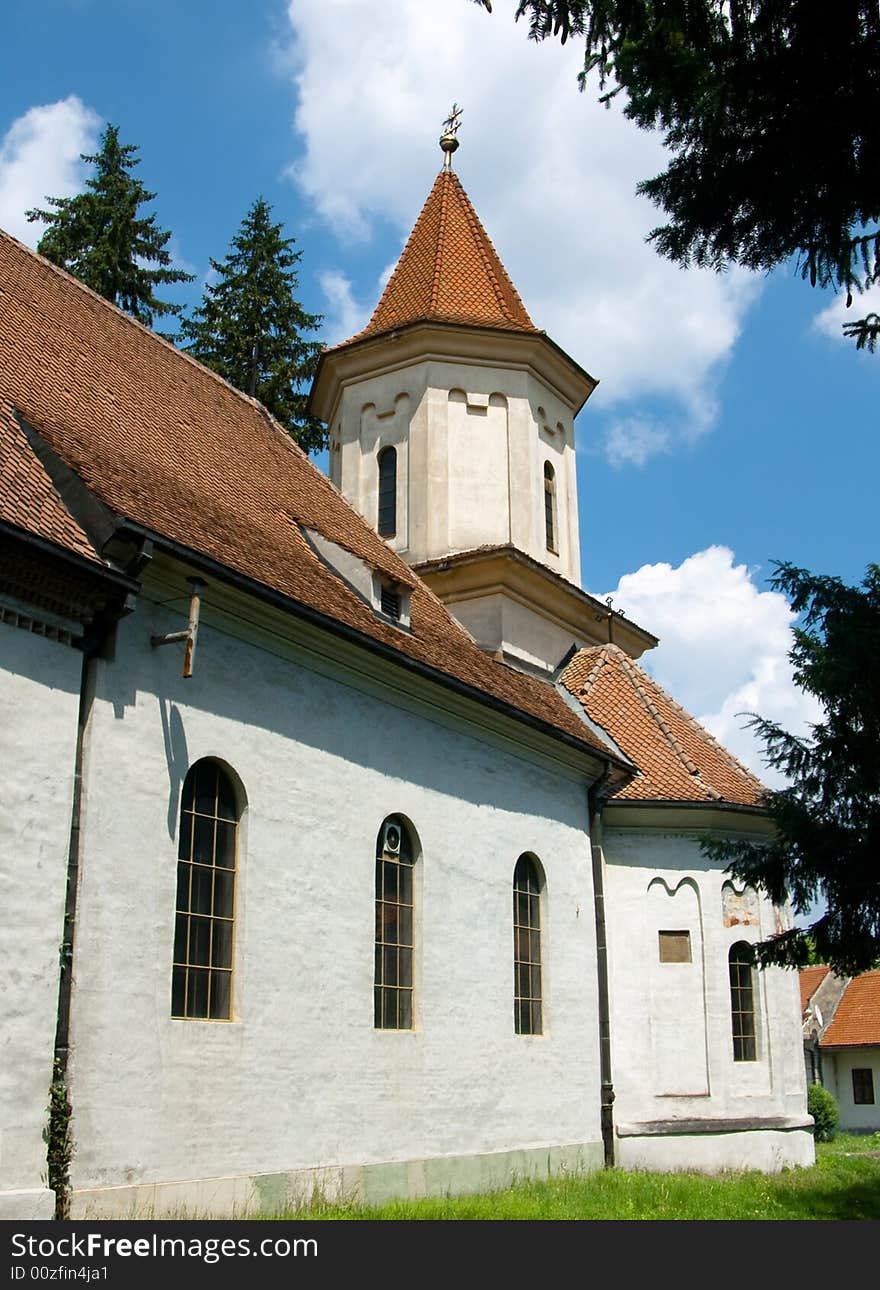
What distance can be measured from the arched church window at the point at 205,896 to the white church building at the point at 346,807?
34mm

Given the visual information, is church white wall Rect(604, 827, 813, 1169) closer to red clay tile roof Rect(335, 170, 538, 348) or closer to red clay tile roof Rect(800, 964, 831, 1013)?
red clay tile roof Rect(335, 170, 538, 348)

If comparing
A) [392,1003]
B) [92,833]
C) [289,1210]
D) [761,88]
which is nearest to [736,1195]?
[392,1003]

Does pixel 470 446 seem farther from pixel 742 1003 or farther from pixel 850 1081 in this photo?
pixel 850 1081

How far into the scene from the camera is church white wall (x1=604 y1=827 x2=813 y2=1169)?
1736 cm

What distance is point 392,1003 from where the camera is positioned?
1377 centimetres

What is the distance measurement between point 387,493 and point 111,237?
1055 centimetres

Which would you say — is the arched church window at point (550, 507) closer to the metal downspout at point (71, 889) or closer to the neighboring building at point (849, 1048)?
the metal downspout at point (71, 889)

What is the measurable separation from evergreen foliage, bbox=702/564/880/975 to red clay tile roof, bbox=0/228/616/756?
154 inches

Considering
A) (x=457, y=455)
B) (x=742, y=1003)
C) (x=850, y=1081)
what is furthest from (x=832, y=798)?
(x=850, y=1081)

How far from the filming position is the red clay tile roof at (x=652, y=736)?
1895cm

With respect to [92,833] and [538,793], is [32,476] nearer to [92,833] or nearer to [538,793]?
[92,833]

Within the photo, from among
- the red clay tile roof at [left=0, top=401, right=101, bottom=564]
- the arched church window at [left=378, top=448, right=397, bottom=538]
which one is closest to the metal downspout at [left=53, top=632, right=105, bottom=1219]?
the red clay tile roof at [left=0, top=401, right=101, bottom=564]

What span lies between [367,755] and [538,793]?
384 cm

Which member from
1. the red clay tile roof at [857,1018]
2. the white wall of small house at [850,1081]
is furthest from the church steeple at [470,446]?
the white wall of small house at [850,1081]
